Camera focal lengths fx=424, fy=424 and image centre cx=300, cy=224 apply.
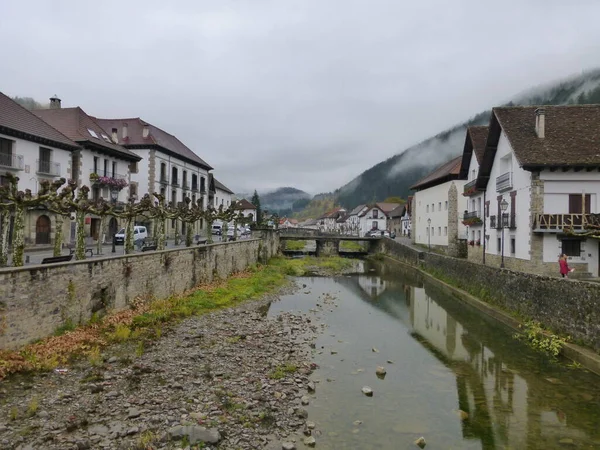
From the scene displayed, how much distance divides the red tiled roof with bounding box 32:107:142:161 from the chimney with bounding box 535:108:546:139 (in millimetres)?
32438

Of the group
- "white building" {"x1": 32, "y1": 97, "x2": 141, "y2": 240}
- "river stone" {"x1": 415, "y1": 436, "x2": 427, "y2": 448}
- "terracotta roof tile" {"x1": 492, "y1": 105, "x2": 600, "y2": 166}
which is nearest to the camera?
"river stone" {"x1": 415, "y1": 436, "x2": 427, "y2": 448}

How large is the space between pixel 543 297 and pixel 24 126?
31.9m

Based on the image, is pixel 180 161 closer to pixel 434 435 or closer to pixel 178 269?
pixel 178 269

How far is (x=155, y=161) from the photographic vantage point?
154 ft

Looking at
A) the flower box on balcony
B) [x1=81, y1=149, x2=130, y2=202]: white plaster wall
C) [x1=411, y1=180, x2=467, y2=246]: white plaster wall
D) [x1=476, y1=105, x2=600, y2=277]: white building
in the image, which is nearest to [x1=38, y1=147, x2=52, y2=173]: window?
[x1=81, y1=149, x2=130, y2=202]: white plaster wall

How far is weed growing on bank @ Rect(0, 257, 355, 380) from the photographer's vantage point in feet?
35.6

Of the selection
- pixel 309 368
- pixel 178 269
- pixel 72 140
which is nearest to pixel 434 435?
pixel 309 368

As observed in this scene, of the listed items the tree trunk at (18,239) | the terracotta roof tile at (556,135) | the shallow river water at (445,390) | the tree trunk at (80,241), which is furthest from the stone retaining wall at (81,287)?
the terracotta roof tile at (556,135)

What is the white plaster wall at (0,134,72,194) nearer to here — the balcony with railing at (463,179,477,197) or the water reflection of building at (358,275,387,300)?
the water reflection of building at (358,275,387,300)

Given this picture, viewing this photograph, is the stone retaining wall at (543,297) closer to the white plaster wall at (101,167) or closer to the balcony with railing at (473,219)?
the balcony with railing at (473,219)

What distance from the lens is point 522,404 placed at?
10281 mm

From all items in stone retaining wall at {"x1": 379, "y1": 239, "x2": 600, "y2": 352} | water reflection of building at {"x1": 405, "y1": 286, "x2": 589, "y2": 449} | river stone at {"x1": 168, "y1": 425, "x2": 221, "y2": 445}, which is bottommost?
water reflection of building at {"x1": 405, "y1": 286, "x2": 589, "y2": 449}

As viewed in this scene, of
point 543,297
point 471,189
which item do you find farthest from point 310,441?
point 471,189

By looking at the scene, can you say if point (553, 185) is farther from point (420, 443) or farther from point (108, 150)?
point (108, 150)
